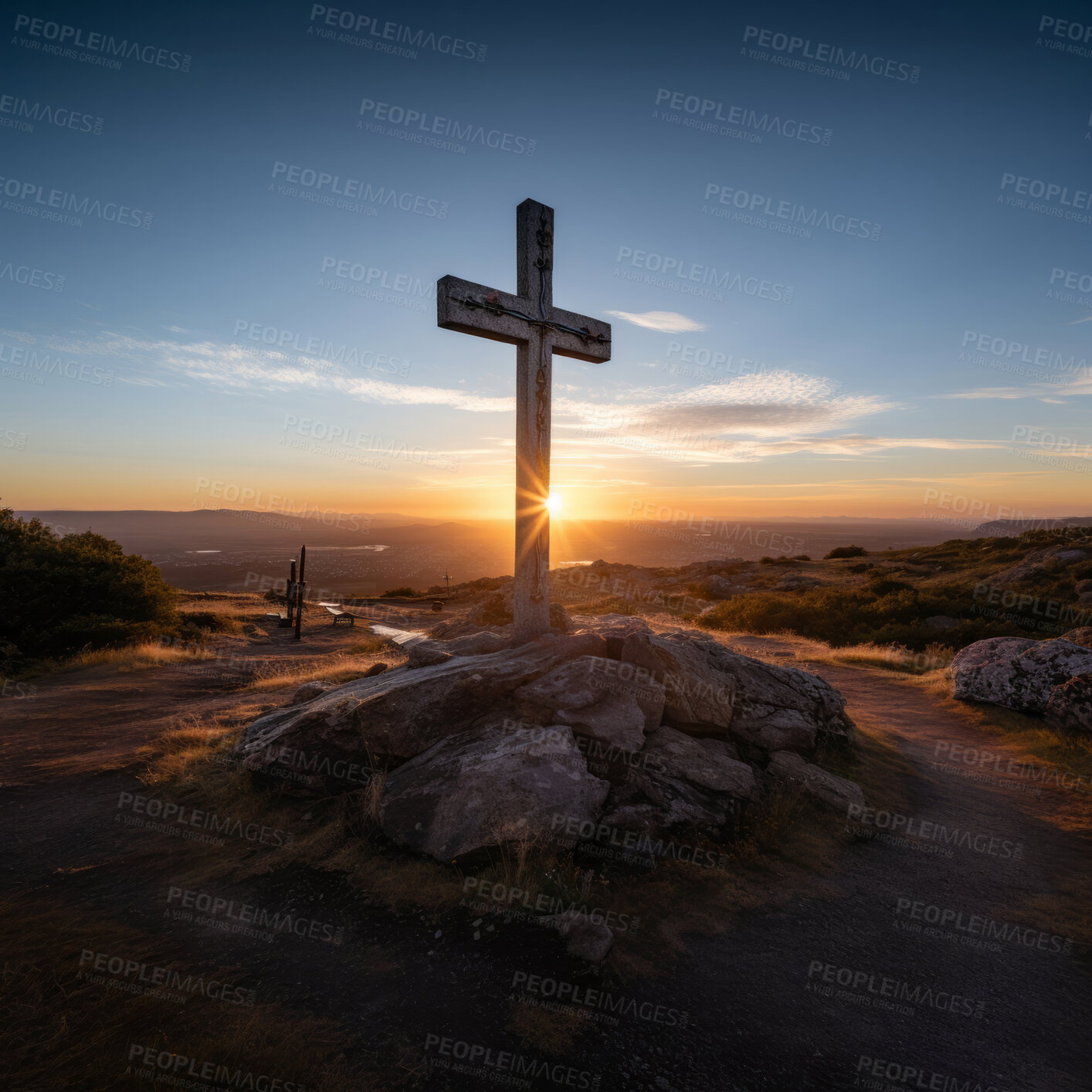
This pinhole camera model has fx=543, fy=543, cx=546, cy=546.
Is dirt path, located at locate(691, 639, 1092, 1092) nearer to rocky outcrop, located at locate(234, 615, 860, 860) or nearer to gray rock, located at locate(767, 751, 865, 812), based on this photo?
gray rock, located at locate(767, 751, 865, 812)

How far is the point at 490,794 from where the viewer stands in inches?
190

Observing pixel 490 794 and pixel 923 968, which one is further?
pixel 490 794

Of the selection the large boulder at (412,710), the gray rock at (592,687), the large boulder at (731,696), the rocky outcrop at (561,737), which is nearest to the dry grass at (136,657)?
the rocky outcrop at (561,737)

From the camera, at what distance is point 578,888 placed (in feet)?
14.3

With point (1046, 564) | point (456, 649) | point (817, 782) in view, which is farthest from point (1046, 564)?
point (456, 649)

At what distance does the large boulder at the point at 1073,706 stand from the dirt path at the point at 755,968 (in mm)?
3357

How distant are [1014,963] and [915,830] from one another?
215cm

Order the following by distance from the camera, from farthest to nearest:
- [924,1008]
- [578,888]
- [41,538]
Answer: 1. [41,538]
2. [578,888]
3. [924,1008]

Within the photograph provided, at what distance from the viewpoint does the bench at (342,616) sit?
82.2ft

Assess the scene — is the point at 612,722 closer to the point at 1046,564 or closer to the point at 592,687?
the point at 592,687

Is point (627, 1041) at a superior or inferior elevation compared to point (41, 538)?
inferior

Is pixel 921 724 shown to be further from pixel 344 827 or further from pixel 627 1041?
pixel 344 827

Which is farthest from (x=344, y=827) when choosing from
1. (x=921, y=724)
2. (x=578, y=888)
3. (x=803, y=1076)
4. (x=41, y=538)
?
(x=41, y=538)

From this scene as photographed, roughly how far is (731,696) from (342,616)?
902 inches
